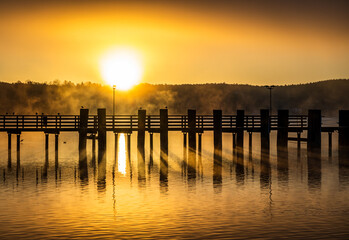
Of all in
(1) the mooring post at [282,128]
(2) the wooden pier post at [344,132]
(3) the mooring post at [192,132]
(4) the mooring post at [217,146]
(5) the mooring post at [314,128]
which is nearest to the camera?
(4) the mooring post at [217,146]

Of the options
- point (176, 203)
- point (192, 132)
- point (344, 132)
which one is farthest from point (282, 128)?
point (176, 203)

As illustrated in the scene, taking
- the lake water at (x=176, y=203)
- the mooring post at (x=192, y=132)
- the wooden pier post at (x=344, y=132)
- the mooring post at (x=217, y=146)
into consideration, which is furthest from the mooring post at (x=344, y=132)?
the lake water at (x=176, y=203)

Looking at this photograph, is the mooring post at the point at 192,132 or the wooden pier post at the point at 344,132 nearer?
the mooring post at the point at 192,132

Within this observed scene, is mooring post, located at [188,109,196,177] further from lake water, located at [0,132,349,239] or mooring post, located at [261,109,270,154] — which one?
lake water, located at [0,132,349,239]

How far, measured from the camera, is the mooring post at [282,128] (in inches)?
2154

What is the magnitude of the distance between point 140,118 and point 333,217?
3098 cm

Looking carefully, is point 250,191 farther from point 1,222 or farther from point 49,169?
point 49,169

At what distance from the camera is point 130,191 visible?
28828mm

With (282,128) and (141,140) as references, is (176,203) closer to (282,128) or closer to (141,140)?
(141,140)

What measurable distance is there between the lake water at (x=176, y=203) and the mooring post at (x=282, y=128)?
586 inches

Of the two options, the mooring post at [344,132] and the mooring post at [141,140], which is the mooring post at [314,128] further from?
the mooring post at [141,140]

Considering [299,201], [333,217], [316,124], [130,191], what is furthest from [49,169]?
[316,124]

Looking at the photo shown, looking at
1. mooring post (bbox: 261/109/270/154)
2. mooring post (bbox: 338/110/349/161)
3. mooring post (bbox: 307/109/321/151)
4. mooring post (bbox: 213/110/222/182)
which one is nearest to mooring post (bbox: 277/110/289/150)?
mooring post (bbox: 261/109/270/154)

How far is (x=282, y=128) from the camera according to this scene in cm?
5488
